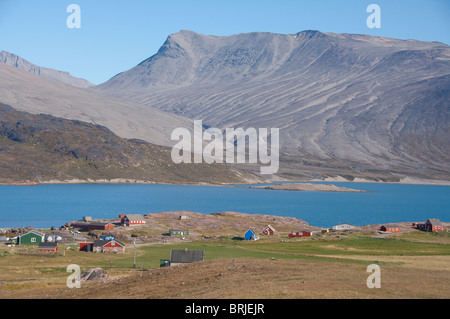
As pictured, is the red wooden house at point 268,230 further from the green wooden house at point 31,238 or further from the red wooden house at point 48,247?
the red wooden house at point 48,247

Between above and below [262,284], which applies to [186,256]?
below

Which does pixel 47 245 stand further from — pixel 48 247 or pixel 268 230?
pixel 268 230

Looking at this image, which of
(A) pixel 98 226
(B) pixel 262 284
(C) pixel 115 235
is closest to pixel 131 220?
(A) pixel 98 226

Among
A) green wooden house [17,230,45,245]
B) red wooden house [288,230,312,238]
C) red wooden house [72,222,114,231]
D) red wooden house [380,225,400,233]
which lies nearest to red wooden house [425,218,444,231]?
red wooden house [380,225,400,233]

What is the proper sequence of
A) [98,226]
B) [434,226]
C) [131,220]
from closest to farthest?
1. [98,226]
2. [434,226]
3. [131,220]

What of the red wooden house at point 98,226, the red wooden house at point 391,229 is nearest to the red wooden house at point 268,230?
the red wooden house at point 391,229
